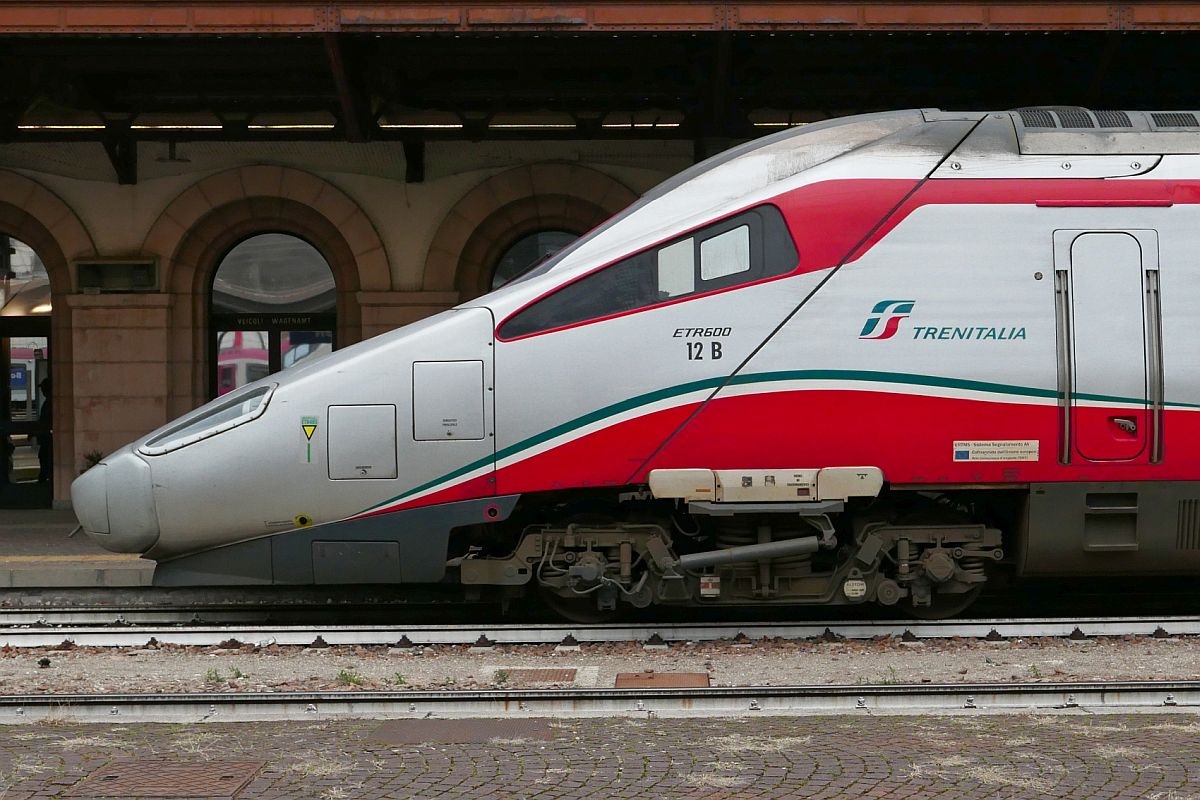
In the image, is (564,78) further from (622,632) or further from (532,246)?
(622,632)

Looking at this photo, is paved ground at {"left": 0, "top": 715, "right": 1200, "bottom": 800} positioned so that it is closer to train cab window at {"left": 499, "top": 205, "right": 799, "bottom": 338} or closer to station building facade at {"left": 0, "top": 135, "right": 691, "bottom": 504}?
train cab window at {"left": 499, "top": 205, "right": 799, "bottom": 338}

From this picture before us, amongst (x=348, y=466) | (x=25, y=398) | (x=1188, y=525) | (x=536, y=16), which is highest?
(x=536, y=16)

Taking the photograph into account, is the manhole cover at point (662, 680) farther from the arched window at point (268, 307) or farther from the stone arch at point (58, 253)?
the stone arch at point (58, 253)

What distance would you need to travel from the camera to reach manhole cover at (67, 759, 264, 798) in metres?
5.02

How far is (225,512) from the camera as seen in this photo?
8.70 m

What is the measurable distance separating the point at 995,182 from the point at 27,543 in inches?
420

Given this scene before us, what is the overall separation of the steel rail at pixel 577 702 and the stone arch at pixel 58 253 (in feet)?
36.3

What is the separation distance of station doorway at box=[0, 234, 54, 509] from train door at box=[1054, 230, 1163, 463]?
13.7m

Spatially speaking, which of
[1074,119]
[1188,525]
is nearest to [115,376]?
[1074,119]

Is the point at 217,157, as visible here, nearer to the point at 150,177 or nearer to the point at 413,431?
the point at 150,177

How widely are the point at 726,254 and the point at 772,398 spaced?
99 cm

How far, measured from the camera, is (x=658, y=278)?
8.59 meters

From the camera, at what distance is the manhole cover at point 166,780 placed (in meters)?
5.02

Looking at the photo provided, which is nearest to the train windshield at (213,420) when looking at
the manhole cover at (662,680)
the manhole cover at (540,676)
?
the manhole cover at (540,676)
